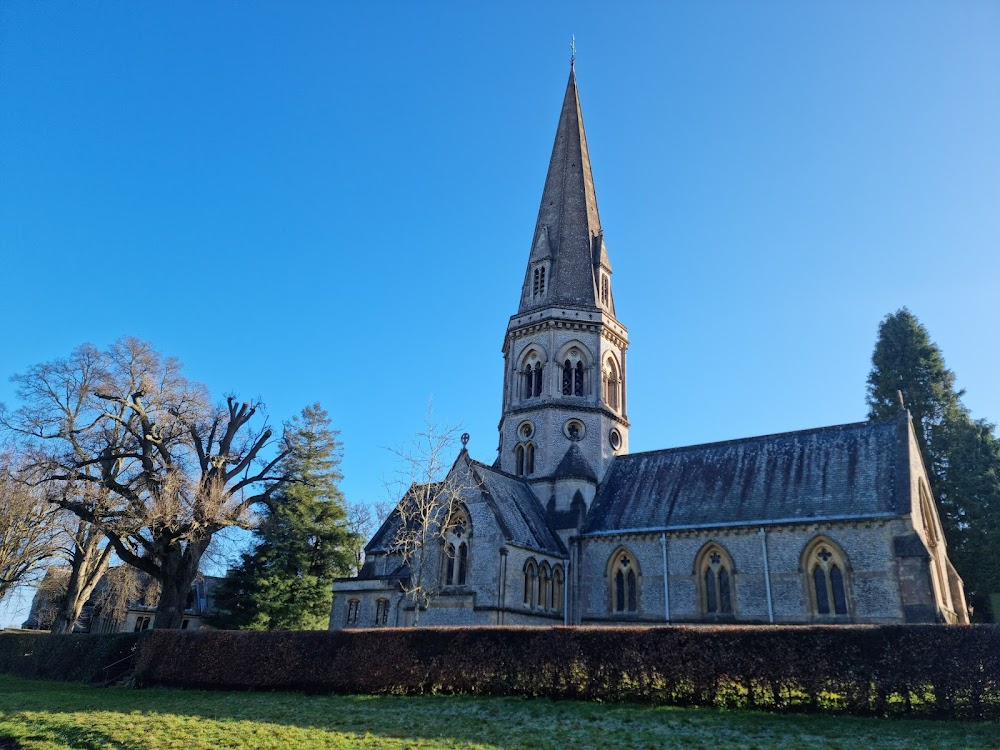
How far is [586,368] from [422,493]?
467 inches

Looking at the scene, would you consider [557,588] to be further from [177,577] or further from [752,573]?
[177,577]

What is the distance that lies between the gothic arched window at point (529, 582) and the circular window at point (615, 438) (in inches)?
373

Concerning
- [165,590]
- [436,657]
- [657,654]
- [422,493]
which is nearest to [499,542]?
[422,493]

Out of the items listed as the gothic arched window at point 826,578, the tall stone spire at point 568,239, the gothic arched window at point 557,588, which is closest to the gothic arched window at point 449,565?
the gothic arched window at point 557,588

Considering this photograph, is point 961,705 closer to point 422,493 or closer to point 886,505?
point 886,505

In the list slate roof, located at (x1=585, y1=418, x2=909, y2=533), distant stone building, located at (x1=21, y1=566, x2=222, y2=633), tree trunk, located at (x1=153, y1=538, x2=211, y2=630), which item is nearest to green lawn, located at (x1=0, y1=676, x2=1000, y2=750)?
tree trunk, located at (x1=153, y1=538, x2=211, y2=630)

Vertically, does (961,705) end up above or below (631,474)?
below

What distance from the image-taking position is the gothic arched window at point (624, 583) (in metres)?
26.6

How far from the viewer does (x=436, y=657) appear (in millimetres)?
17062

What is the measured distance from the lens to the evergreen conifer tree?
32.0m

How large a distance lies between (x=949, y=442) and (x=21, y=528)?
46.3 meters

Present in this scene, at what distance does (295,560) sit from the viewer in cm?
3303

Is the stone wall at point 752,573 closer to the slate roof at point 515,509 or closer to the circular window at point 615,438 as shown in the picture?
the slate roof at point 515,509

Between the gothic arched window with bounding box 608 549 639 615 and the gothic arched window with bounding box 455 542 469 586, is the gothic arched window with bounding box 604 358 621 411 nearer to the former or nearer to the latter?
the gothic arched window with bounding box 608 549 639 615
